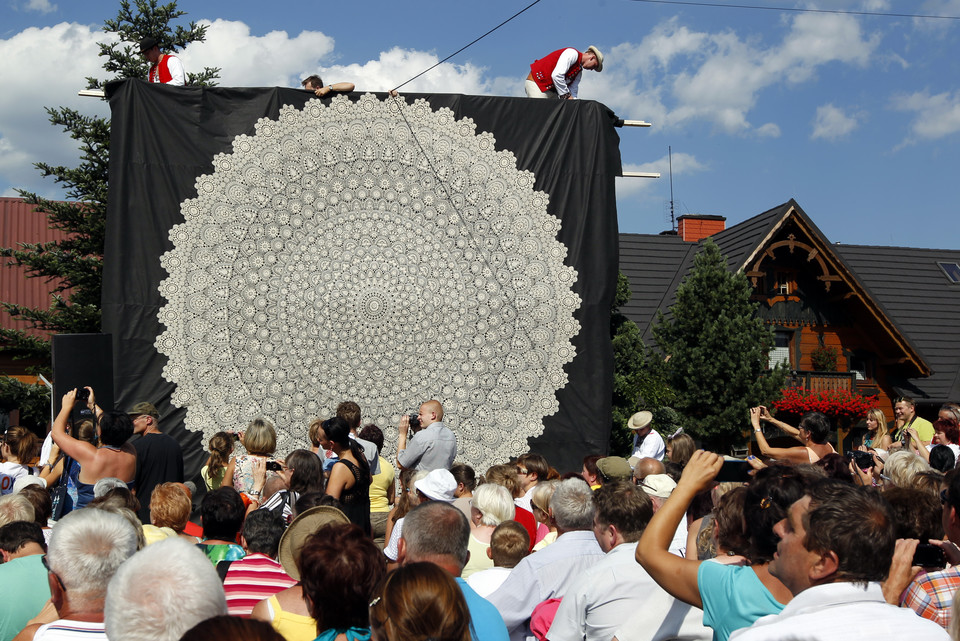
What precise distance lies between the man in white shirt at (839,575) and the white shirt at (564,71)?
25.0 feet

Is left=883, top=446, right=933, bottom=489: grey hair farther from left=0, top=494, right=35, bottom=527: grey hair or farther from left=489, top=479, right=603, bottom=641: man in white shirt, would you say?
left=0, top=494, right=35, bottom=527: grey hair

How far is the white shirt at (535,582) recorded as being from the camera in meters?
3.28

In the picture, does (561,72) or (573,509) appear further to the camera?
(561,72)

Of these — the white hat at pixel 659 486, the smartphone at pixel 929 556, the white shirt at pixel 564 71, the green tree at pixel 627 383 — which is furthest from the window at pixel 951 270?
the smartphone at pixel 929 556

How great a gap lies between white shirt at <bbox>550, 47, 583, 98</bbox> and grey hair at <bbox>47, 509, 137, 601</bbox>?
25.1 ft

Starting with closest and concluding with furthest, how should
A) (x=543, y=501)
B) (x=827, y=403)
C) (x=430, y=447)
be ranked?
(x=543, y=501), (x=430, y=447), (x=827, y=403)

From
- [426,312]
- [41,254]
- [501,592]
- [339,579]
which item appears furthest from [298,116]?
[339,579]

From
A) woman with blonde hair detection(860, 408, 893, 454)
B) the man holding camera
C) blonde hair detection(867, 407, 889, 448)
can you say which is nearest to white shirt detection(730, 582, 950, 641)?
the man holding camera

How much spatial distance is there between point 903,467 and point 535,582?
Answer: 2.18m

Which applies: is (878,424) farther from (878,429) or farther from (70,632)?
(70,632)

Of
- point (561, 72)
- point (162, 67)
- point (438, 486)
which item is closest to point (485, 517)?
point (438, 486)

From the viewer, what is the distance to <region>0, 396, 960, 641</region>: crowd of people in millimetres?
Result: 2008

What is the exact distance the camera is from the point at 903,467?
169 inches

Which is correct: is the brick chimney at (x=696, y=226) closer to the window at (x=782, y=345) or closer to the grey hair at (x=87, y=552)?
the window at (x=782, y=345)
